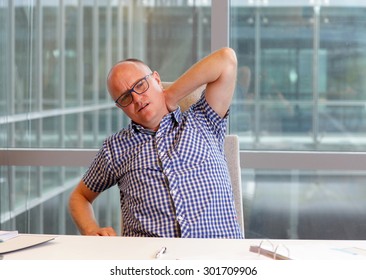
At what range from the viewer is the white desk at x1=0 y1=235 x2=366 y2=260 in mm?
1604

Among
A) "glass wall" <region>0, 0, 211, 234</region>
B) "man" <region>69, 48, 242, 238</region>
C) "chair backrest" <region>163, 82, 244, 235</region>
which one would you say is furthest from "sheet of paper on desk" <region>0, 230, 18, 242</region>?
"glass wall" <region>0, 0, 211, 234</region>

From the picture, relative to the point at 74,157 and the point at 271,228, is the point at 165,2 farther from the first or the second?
the point at 271,228

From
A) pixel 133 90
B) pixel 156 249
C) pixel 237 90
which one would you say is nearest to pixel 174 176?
pixel 133 90

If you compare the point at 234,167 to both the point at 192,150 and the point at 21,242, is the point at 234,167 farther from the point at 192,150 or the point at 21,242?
the point at 21,242

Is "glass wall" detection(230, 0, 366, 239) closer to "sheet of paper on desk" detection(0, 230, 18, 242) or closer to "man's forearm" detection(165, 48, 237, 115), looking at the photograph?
"man's forearm" detection(165, 48, 237, 115)

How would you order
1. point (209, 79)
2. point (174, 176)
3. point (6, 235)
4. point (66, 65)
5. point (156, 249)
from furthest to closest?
point (66, 65) → point (209, 79) → point (174, 176) → point (6, 235) → point (156, 249)

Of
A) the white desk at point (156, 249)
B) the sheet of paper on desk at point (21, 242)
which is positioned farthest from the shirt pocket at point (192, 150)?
the sheet of paper on desk at point (21, 242)

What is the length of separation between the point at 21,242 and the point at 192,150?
2.33 ft

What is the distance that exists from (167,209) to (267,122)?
6.36ft

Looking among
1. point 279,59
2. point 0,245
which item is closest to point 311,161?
point 279,59

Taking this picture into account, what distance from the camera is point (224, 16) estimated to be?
3.97 metres

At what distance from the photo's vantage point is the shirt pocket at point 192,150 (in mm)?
2270

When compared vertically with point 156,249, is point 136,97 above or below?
above

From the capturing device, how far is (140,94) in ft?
7.50
